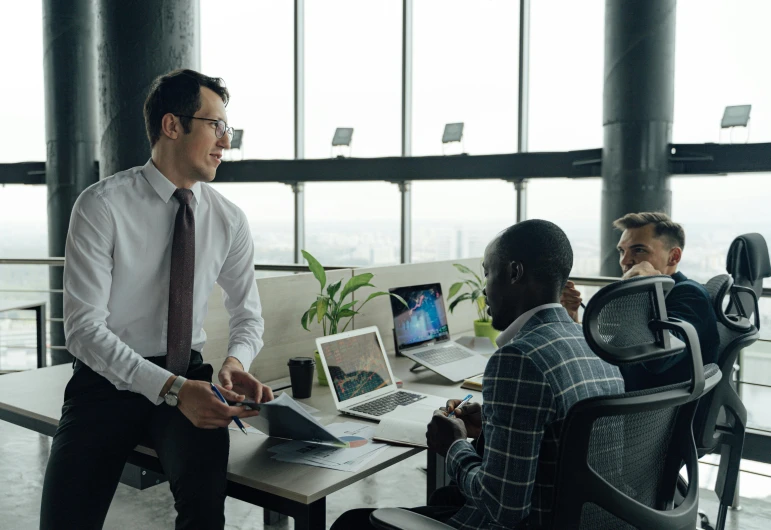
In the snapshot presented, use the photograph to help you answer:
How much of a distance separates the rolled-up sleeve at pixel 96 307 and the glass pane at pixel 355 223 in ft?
11.5

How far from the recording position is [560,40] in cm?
468

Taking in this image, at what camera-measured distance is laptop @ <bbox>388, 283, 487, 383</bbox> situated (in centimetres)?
245

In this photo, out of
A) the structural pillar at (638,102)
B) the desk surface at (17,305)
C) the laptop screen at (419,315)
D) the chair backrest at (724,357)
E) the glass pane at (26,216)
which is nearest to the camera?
the chair backrest at (724,357)

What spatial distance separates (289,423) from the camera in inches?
60.2

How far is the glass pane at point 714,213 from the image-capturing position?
14.0 feet

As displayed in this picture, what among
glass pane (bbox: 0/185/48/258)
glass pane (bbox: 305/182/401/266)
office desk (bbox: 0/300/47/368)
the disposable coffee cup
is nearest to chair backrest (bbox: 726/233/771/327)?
the disposable coffee cup

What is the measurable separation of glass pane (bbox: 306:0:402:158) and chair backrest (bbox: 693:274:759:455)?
3439mm

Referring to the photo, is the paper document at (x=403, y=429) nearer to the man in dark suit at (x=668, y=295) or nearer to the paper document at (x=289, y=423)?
the paper document at (x=289, y=423)

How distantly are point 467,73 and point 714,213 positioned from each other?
198cm

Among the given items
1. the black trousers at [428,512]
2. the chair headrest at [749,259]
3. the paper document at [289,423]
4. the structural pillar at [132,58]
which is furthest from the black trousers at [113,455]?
the structural pillar at [132,58]

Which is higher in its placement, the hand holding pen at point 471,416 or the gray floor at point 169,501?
the hand holding pen at point 471,416

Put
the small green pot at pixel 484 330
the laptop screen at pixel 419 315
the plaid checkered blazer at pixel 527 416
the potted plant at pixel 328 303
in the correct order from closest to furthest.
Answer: the plaid checkered blazer at pixel 527 416
the potted plant at pixel 328 303
the laptop screen at pixel 419 315
the small green pot at pixel 484 330

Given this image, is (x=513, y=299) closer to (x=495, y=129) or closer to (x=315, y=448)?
(x=315, y=448)

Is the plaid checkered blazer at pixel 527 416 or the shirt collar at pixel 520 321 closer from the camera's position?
the plaid checkered blazer at pixel 527 416
